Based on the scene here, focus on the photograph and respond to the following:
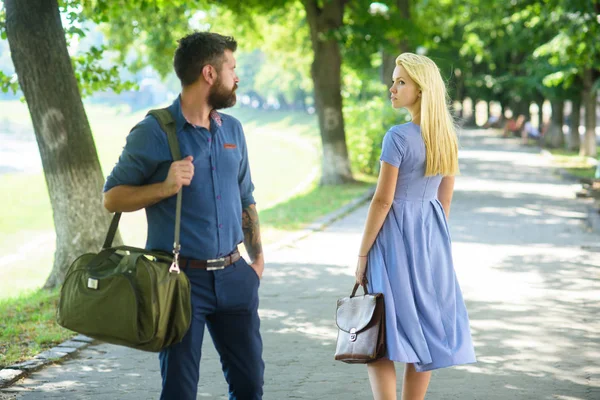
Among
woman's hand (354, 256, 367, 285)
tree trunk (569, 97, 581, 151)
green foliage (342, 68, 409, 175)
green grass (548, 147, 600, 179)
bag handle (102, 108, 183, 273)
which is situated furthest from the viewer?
tree trunk (569, 97, 581, 151)

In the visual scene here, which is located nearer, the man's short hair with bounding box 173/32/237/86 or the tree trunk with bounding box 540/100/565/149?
the man's short hair with bounding box 173/32/237/86

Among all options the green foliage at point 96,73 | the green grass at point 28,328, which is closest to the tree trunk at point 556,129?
the green foliage at point 96,73

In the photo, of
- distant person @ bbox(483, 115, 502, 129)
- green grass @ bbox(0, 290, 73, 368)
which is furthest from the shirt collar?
distant person @ bbox(483, 115, 502, 129)

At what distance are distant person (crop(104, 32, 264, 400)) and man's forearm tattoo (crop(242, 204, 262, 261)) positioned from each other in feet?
0.81

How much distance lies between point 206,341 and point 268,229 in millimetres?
7355

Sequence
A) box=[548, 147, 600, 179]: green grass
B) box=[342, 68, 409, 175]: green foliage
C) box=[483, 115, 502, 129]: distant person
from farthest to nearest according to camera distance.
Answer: box=[483, 115, 502, 129]: distant person < box=[548, 147, 600, 179]: green grass < box=[342, 68, 409, 175]: green foliage

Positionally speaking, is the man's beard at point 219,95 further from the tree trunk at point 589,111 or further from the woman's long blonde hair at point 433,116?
the tree trunk at point 589,111

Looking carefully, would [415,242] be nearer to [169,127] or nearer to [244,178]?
[244,178]

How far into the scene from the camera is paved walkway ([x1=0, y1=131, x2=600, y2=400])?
614cm

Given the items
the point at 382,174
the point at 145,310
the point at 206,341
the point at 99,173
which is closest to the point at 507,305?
the point at 206,341

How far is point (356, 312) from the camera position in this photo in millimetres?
4574

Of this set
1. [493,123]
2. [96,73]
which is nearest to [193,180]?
[96,73]

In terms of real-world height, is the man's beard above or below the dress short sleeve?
above

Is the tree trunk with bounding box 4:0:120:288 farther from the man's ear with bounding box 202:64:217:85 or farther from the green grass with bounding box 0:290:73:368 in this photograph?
the man's ear with bounding box 202:64:217:85
